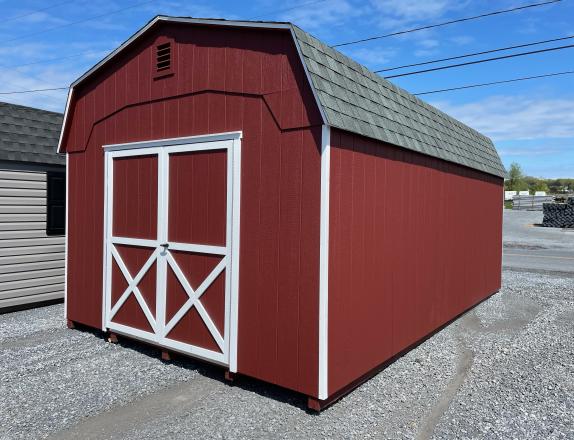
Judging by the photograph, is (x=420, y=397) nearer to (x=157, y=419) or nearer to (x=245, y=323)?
(x=245, y=323)

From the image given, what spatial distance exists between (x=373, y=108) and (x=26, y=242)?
5.74 metres

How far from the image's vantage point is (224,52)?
4.54 meters

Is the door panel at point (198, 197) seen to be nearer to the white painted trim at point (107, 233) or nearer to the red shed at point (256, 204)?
the red shed at point (256, 204)

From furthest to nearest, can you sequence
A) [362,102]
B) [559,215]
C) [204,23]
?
[559,215], [204,23], [362,102]

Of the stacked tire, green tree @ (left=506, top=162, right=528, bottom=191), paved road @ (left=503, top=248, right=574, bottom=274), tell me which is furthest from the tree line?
paved road @ (left=503, top=248, right=574, bottom=274)

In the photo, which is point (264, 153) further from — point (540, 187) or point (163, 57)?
Answer: point (540, 187)

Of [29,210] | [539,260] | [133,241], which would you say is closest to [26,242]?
[29,210]

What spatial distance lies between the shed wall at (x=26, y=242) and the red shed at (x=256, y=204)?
1458 millimetres

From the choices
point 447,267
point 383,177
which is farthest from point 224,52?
point 447,267

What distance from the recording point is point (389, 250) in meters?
4.91

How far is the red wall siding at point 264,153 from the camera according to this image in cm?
395

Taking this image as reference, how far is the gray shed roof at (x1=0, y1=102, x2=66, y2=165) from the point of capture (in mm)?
7137

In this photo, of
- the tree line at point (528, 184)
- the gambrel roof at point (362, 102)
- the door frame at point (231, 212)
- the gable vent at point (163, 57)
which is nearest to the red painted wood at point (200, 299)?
the door frame at point (231, 212)

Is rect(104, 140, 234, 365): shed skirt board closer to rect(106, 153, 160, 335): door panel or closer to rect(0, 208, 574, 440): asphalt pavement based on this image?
rect(106, 153, 160, 335): door panel
